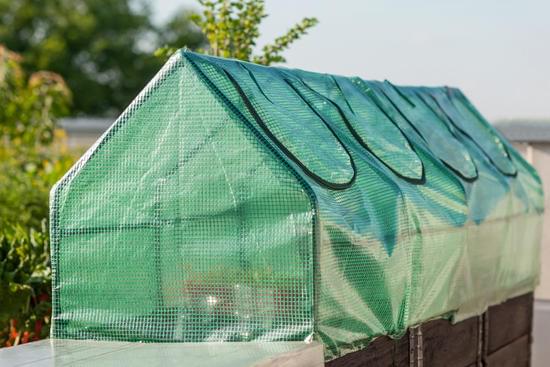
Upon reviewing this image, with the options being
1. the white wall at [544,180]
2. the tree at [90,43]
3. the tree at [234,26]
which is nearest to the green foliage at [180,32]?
the tree at [90,43]

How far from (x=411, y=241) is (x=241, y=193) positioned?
0.81 meters

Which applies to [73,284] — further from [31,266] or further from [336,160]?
[31,266]

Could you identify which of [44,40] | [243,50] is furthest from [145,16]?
[243,50]

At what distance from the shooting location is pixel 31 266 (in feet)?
16.7

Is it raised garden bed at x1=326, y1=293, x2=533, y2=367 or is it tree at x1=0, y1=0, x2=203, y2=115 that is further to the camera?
tree at x1=0, y1=0, x2=203, y2=115

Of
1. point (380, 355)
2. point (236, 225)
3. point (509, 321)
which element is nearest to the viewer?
point (236, 225)

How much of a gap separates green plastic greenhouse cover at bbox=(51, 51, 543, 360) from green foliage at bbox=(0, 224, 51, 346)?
1.15m

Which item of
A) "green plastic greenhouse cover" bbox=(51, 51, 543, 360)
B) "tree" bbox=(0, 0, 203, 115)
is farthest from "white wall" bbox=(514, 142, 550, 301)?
"tree" bbox=(0, 0, 203, 115)

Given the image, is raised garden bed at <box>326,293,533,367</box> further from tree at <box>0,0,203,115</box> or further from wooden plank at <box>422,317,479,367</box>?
tree at <box>0,0,203,115</box>

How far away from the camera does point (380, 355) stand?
397 centimetres

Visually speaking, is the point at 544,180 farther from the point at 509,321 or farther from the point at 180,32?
the point at 180,32

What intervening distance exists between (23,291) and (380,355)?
5.72 feet

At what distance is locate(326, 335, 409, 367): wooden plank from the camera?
12.1ft

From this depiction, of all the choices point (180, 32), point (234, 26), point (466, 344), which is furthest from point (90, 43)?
point (466, 344)
